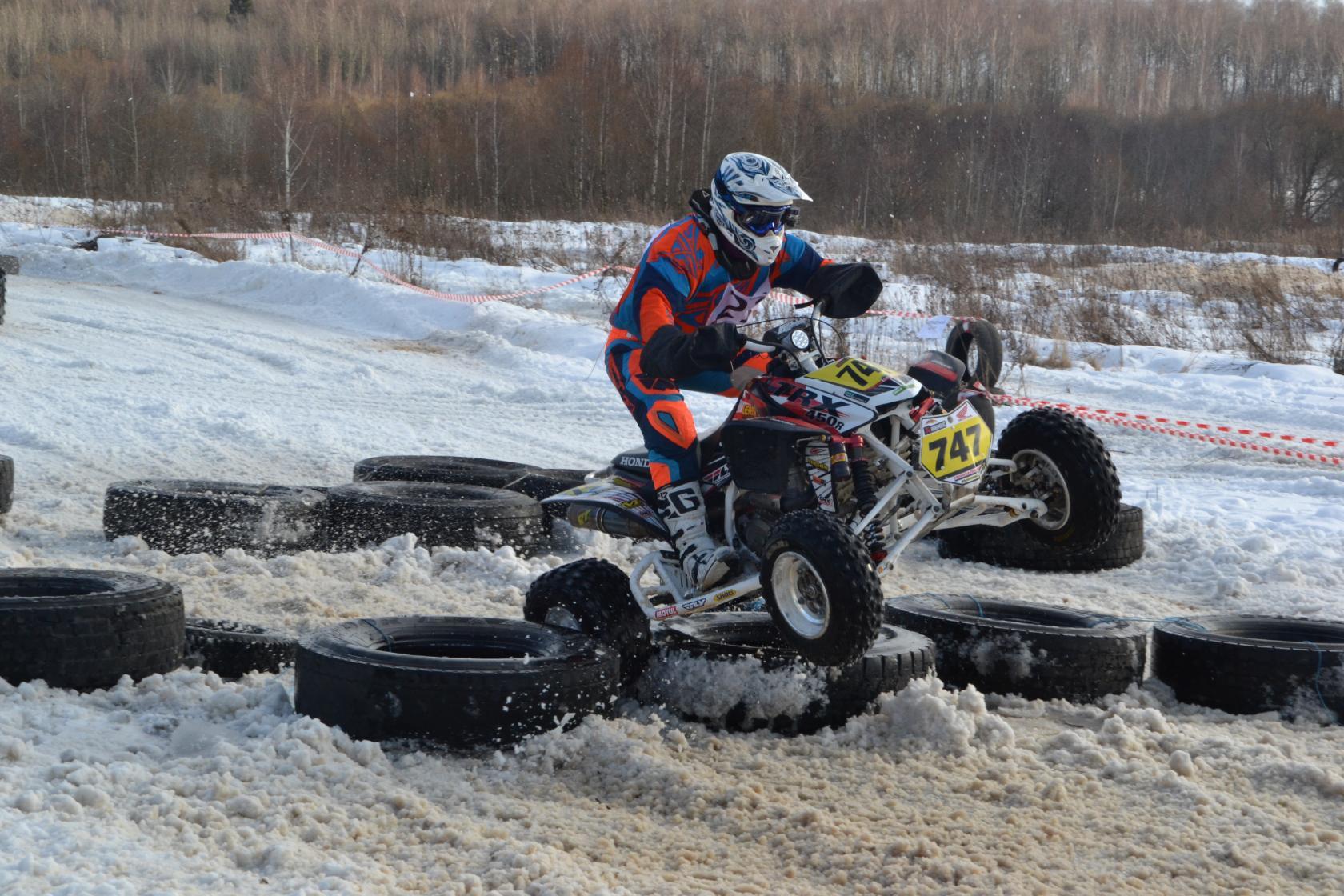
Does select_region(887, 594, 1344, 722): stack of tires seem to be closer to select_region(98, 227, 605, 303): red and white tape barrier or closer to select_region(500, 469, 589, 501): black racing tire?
select_region(500, 469, 589, 501): black racing tire

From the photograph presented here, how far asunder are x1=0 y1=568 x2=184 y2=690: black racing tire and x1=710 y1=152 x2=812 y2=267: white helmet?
105 inches

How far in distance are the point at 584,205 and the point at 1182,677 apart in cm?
3446

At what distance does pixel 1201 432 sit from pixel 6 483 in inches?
408

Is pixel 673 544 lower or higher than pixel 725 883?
higher

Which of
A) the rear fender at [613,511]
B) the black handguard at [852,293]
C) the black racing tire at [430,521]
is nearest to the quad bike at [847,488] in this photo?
the rear fender at [613,511]

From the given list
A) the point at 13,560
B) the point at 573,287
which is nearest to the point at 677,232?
the point at 13,560

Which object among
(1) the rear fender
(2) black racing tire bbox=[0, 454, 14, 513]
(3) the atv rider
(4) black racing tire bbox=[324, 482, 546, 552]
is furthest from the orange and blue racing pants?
(2) black racing tire bbox=[0, 454, 14, 513]

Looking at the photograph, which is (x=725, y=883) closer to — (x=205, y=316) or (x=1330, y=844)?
(x=1330, y=844)

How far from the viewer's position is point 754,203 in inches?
209

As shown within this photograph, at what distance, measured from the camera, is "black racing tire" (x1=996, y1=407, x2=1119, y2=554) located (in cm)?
491

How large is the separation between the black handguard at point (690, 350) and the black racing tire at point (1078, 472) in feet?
3.92

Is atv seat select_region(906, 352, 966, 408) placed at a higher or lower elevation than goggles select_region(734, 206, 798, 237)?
lower

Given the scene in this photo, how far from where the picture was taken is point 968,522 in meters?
5.02

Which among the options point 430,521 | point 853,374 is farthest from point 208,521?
point 853,374
